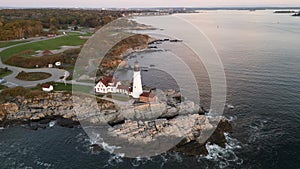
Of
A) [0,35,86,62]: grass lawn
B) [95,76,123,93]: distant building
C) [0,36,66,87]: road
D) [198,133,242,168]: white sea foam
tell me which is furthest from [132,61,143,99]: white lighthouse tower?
[0,35,86,62]: grass lawn

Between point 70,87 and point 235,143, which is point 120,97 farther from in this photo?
point 235,143

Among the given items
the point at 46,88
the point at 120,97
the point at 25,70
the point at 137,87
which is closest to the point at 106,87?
the point at 120,97

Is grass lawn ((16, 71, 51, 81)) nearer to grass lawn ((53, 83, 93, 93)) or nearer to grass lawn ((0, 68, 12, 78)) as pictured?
grass lawn ((0, 68, 12, 78))

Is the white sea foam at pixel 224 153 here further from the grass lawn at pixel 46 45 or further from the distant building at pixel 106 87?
the grass lawn at pixel 46 45

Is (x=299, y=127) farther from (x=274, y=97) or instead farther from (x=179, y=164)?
(x=179, y=164)

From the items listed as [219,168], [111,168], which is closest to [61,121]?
[111,168]

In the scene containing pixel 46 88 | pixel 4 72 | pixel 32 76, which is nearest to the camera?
pixel 46 88
